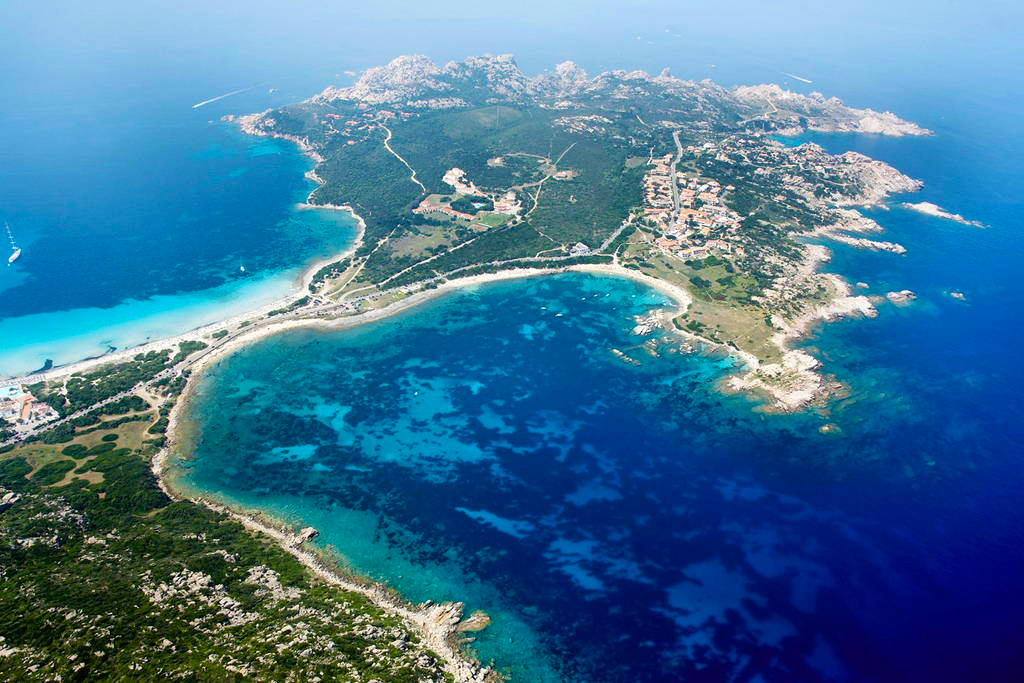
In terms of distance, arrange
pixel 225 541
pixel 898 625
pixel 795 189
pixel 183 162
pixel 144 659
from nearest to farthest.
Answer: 1. pixel 144 659
2. pixel 898 625
3. pixel 225 541
4. pixel 795 189
5. pixel 183 162

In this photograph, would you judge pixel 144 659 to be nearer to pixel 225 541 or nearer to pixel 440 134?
pixel 225 541

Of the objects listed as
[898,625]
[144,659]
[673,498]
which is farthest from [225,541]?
[898,625]

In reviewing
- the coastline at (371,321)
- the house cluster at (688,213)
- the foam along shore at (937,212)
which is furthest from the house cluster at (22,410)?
the foam along shore at (937,212)

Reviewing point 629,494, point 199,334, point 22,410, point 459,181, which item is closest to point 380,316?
point 199,334

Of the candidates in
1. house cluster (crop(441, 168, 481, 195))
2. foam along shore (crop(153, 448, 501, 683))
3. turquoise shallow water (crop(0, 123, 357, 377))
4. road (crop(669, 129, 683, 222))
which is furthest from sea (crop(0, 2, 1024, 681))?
house cluster (crop(441, 168, 481, 195))

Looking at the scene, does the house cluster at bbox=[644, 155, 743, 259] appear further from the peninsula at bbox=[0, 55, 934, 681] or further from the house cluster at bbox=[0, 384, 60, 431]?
the house cluster at bbox=[0, 384, 60, 431]

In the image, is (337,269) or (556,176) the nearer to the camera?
(337,269)

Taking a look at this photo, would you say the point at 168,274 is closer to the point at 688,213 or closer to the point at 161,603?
the point at 161,603
